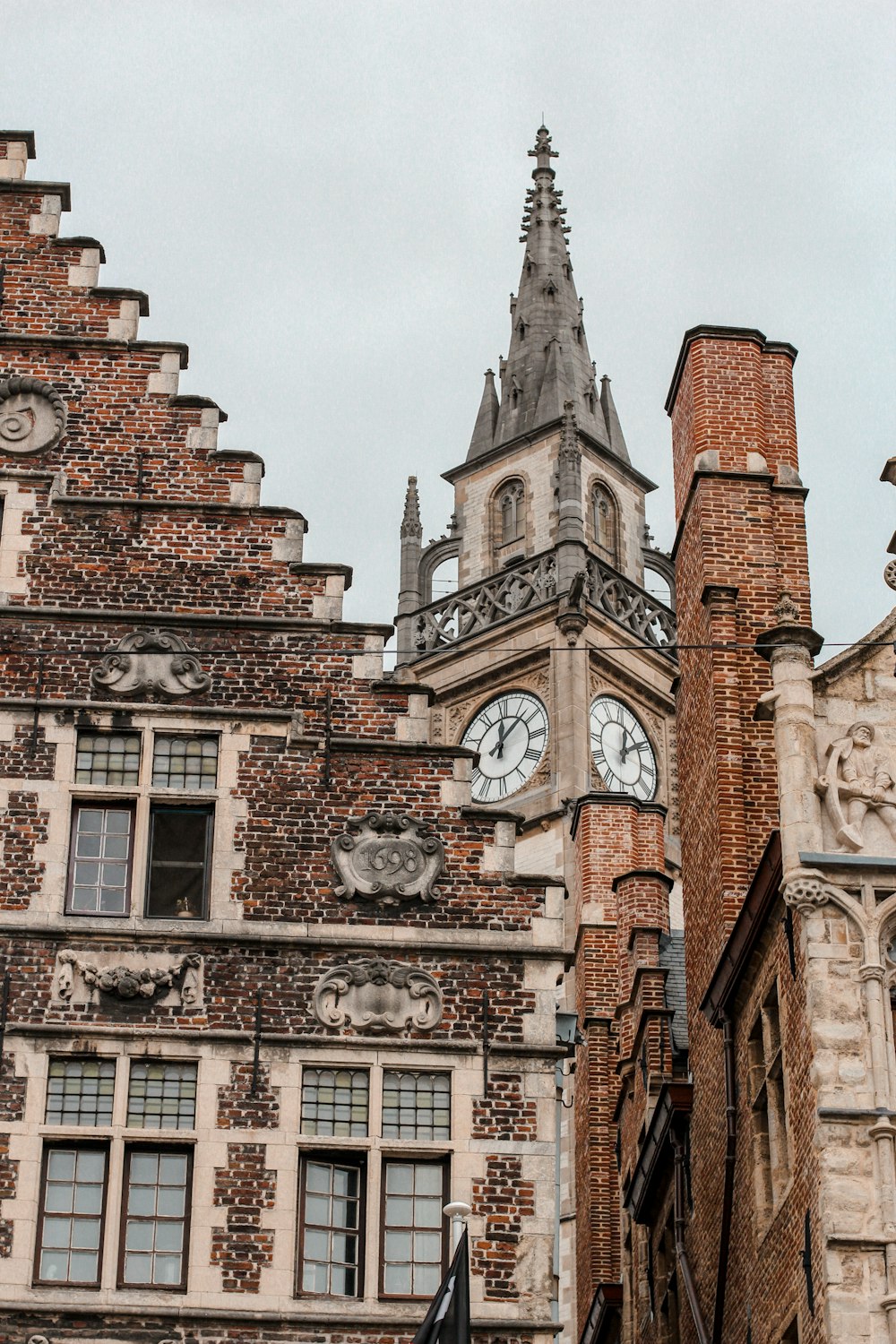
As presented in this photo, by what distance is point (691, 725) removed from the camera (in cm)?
2661

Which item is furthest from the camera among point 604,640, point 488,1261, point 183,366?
point 604,640

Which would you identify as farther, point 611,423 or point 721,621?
point 611,423

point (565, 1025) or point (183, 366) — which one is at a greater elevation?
point (183, 366)

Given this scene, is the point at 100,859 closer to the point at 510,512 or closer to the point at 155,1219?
the point at 155,1219

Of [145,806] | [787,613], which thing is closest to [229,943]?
[145,806]

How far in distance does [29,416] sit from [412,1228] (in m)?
7.99

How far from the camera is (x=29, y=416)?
25.6 metres

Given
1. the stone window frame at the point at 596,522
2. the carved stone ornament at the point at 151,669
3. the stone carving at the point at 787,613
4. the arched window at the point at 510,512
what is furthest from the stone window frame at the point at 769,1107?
the arched window at the point at 510,512

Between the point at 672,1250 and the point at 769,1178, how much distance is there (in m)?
5.02

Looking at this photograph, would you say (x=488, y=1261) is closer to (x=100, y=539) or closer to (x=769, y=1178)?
(x=769, y=1178)

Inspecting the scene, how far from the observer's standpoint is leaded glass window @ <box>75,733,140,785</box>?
23.8 meters

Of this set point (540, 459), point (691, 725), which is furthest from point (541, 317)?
point (691, 725)

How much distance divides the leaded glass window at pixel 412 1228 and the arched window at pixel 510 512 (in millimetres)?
49747

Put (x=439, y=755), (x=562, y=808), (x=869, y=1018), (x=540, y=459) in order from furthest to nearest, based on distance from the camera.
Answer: (x=540, y=459)
(x=562, y=808)
(x=439, y=755)
(x=869, y=1018)
